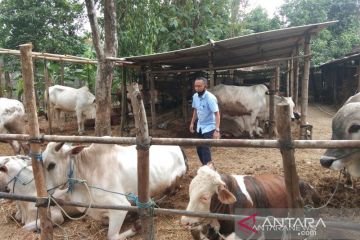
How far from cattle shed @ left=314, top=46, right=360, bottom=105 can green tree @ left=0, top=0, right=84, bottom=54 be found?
38.6ft

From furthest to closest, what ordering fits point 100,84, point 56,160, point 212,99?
point 100,84
point 212,99
point 56,160

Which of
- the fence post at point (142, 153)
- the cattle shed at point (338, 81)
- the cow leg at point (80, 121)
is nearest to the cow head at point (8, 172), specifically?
the fence post at point (142, 153)

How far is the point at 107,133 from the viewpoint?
6312 millimetres

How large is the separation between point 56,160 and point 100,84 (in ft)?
8.56

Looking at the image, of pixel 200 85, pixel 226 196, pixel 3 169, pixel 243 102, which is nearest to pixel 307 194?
pixel 226 196

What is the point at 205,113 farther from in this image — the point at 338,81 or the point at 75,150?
the point at 338,81

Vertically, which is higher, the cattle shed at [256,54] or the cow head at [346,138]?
the cattle shed at [256,54]

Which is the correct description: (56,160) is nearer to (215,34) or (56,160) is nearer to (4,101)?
(4,101)

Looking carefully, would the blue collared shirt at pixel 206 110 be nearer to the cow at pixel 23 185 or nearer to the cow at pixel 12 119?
the cow at pixel 23 185

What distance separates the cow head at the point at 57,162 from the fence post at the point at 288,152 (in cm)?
219

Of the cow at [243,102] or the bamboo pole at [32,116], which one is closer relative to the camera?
the bamboo pole at [32,116]

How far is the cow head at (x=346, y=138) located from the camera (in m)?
3.52

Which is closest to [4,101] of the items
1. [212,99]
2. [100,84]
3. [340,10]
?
[100,84]

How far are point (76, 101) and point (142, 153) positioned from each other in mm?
8420
